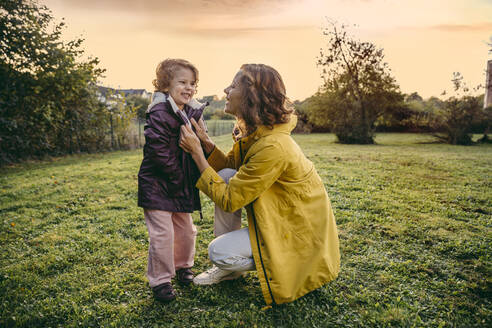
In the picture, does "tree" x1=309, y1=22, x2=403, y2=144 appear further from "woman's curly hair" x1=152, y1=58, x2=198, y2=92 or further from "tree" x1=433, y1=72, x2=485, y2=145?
"woman's curly hair" x1=152, y1=58, x2=198, y2=92

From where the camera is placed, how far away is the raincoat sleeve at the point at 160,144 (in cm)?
223

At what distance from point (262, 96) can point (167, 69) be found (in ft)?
2.89

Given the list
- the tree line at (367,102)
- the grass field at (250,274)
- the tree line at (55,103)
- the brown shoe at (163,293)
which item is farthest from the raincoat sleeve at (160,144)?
the tree line at (367,102)

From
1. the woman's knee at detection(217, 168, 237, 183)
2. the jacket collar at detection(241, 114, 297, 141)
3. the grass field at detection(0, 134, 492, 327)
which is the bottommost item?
the grass field at detection(0, 134, 492, 327)

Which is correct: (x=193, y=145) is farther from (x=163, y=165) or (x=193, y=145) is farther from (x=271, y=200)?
(x=271, y=200)

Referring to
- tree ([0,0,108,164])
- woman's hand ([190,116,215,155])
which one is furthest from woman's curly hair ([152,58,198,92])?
tree ([0,0,108,164])

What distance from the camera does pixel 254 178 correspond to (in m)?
2.10

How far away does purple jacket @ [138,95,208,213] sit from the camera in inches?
88.4

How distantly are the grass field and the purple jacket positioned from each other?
82cm

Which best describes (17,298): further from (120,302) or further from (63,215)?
(63,215)

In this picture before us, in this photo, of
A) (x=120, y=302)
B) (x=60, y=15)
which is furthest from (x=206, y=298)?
(x=60, y=15)

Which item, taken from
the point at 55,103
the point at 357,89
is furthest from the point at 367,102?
the point at 55,103

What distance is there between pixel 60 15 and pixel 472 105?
19735 millimetres

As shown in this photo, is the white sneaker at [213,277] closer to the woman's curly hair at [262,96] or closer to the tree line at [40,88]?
the woman's curly hair at [262,96]
